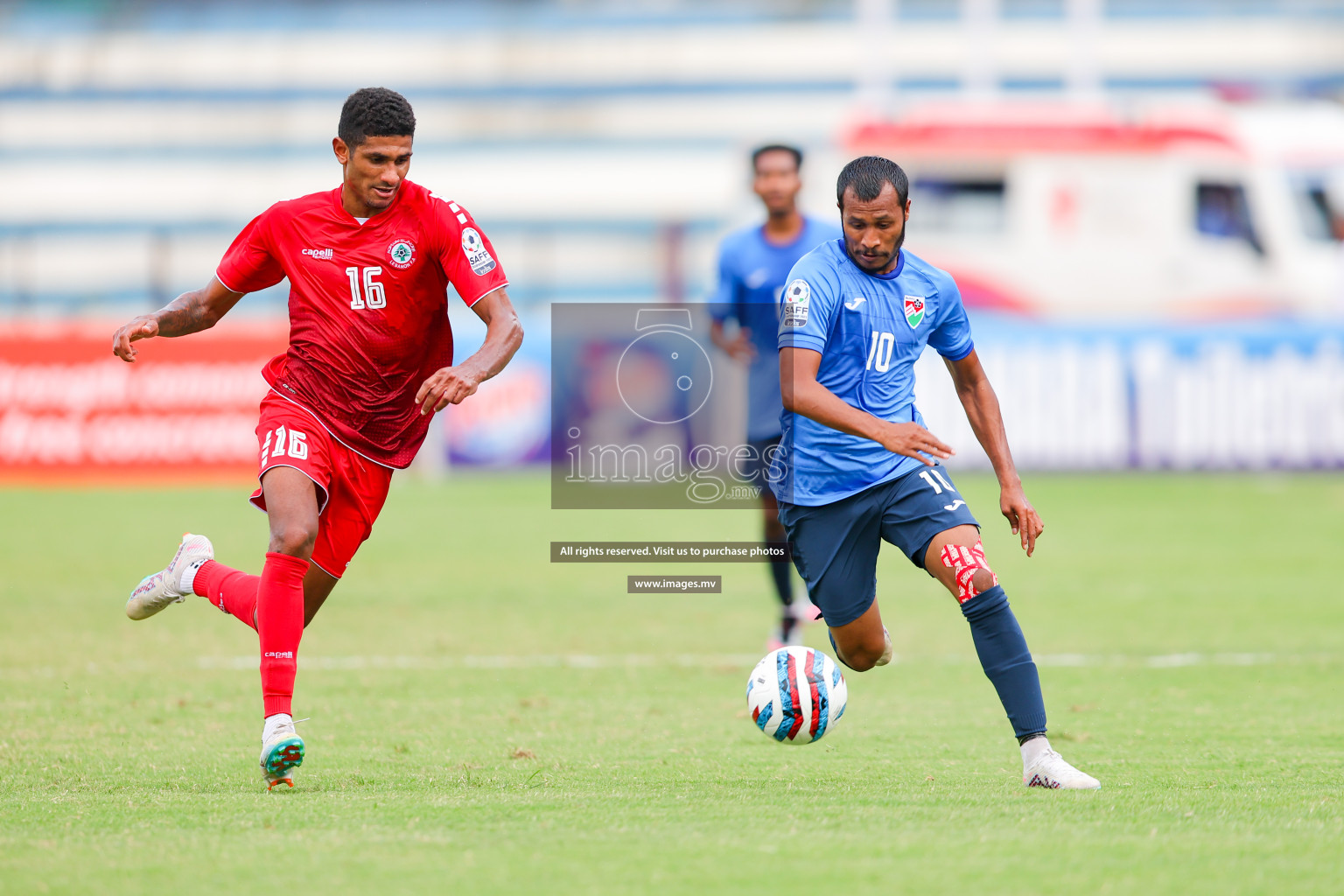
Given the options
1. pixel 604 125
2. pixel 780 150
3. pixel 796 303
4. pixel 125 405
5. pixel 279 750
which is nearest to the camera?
pixel 279 750

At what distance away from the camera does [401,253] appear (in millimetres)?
6070

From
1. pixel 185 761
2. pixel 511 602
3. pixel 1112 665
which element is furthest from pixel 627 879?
pixel 511 602

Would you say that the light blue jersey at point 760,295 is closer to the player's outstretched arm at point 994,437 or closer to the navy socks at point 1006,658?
the player's outstretched arm at point 994,437

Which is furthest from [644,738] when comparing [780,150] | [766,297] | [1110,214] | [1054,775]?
[1110,214]

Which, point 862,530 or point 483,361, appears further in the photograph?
point 862,530

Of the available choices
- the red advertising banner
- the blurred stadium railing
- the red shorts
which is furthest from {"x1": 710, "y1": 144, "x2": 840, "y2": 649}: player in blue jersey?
the red advertising banner

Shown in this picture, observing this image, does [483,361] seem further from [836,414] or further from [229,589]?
[229,589]

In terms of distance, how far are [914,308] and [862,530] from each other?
0.87 m

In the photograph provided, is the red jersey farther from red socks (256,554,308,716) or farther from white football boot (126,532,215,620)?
white football boot (126,532,215,620)

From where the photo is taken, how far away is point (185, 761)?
617 cm

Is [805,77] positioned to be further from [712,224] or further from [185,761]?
[185,761]

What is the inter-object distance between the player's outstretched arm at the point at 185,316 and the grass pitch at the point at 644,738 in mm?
1666

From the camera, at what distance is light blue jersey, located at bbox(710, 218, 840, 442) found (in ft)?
29.5

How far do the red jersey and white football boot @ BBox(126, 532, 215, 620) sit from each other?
0.86 meters
